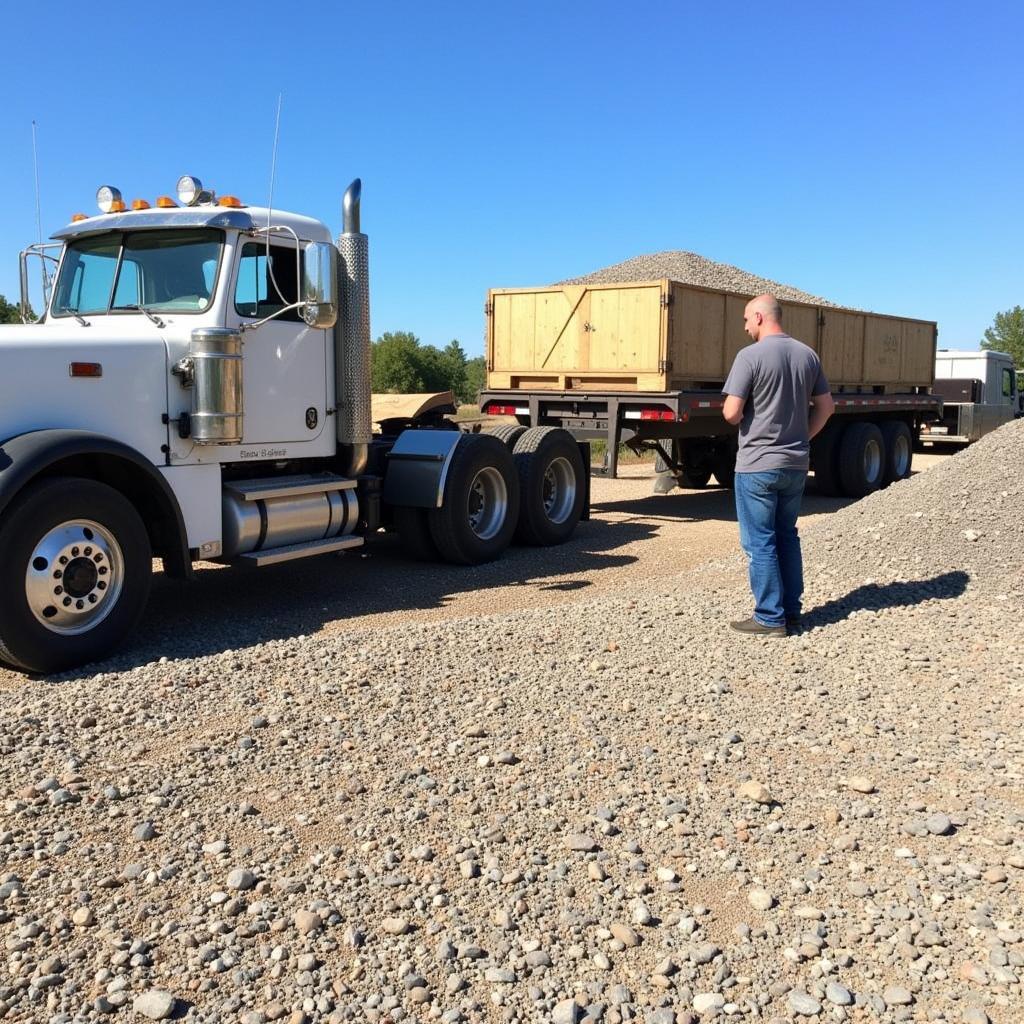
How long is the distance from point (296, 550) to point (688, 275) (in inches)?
589

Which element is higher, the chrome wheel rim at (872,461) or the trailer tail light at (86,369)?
the trailer tail light at (86,369)

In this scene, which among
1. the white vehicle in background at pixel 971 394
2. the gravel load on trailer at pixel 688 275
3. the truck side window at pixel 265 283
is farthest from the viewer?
the white vehicle in background at pixel 971 394

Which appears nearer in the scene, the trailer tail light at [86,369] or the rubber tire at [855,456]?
the trailer tail light at [86,369]

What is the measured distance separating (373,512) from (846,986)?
235 inches

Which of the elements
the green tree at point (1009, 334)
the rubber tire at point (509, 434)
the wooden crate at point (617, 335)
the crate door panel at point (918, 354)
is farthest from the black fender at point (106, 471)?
the green tree at point (1009, 334)

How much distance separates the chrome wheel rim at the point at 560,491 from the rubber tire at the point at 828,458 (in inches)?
227

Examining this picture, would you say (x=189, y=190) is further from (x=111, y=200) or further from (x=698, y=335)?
(x=698, y=335)

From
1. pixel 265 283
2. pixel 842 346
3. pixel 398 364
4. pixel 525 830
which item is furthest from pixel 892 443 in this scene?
pixel 398 364

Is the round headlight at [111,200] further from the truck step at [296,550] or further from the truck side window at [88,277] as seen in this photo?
the truck step at [296,550]

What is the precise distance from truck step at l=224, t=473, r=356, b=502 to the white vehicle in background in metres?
18.9

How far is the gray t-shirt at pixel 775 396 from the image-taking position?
20.3 ft

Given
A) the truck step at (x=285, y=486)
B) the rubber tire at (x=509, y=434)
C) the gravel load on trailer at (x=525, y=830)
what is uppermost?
the rubber tire at (x=509, y=434)

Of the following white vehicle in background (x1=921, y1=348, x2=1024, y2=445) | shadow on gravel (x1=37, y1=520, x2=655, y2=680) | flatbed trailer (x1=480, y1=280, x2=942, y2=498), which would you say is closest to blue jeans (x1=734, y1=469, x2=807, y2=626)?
shadow on gravel (x1=37, y1=520, x2=655, y2=680)

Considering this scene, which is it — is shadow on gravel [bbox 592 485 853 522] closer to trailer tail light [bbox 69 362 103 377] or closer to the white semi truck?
the white semi truck
